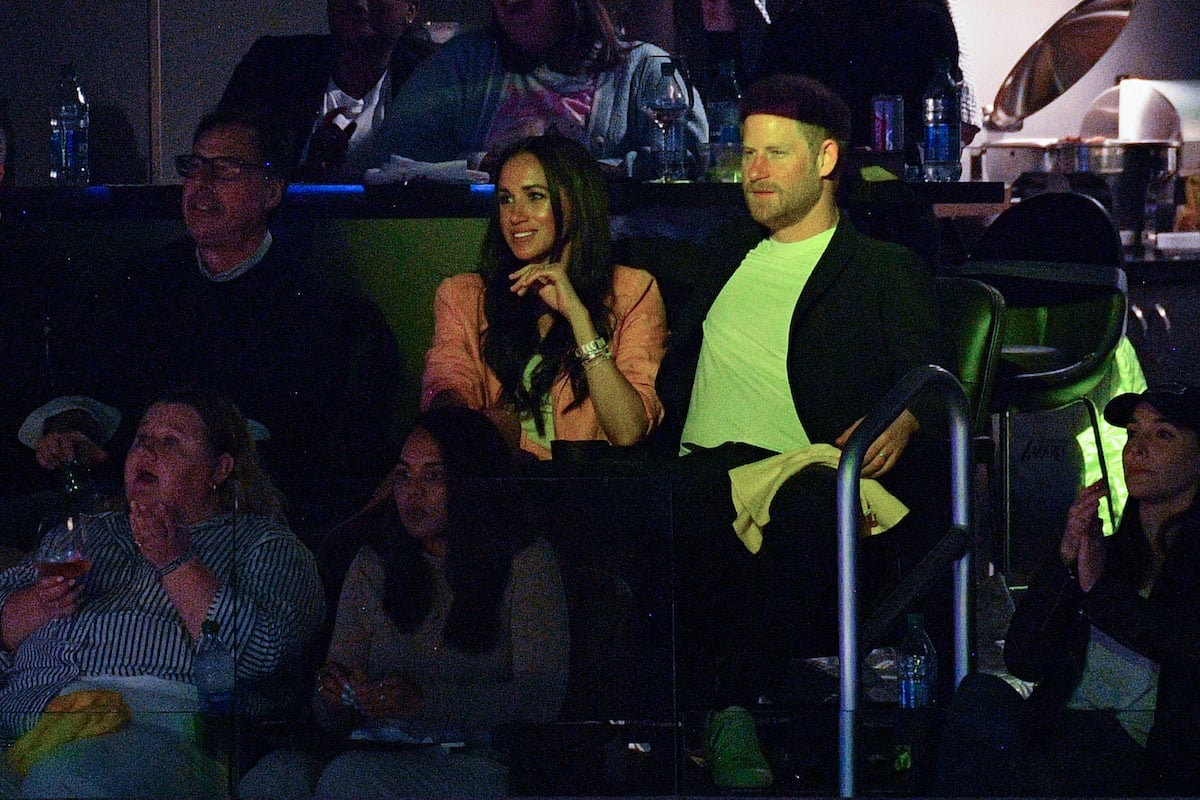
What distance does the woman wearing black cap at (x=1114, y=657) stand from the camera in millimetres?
2139

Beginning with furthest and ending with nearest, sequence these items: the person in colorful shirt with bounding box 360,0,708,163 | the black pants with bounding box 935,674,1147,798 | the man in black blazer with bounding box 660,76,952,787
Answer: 1. the person in colorful shirt with bounding box 360,0,708,163
2. the man in black blazer with bounding box 660,76,952,787
3. the black pants with bounding box 935,674,1147,798

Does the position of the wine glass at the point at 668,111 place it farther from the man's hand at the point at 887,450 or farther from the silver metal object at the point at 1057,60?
the silver metal object at the point at 1057,60

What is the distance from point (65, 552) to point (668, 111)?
70.9 inches

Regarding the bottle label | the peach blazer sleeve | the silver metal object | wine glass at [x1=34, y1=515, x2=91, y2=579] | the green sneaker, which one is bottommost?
the green sneaker

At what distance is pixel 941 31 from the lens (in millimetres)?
4340

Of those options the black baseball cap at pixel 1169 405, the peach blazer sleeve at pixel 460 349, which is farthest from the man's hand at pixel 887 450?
the peach blazer sleeve at pixel 460 349

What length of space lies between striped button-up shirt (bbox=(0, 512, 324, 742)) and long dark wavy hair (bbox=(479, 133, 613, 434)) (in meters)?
0.89

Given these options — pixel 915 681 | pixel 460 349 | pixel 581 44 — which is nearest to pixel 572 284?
pixel 460 349

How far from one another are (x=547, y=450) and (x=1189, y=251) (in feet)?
8.27

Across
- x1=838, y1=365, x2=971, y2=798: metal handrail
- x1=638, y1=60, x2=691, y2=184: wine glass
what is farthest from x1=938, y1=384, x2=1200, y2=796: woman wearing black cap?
x1=638, y1=60, x2=691, y2=184: wine glass

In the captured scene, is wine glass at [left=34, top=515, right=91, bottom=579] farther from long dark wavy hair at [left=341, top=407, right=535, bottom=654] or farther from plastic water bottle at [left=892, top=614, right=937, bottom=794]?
plastic water bottle at [left=892, top=614, right=937, bottom=794]

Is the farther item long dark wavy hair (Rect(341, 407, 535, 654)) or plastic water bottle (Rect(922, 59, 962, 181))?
plastic water bottle (Rect(922, 59, 962, 181))

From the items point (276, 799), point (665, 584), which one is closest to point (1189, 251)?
point (665, 584)

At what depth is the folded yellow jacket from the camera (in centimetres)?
224
